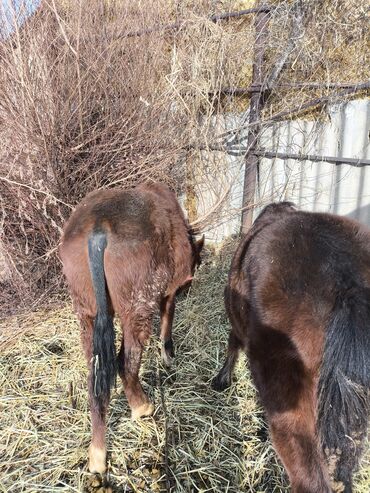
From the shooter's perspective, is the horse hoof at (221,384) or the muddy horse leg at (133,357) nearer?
the muddy horse leg at (133,357)

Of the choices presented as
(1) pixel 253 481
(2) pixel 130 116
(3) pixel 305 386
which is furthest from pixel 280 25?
(1) pixel 253 481

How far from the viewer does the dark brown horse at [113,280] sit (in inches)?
81.3

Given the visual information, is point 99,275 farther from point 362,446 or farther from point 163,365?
point 362,446

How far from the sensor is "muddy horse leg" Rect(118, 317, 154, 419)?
2277mm

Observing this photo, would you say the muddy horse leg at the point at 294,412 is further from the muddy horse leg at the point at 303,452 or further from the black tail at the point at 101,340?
the black tail at the point at 101,340

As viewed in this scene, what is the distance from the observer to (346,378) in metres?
A: 1.24

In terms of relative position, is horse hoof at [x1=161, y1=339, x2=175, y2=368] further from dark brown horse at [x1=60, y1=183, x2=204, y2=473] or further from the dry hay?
dark brown horse at [x1=60, y1=183, x2=204, y2=473]

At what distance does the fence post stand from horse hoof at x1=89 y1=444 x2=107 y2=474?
3.03m

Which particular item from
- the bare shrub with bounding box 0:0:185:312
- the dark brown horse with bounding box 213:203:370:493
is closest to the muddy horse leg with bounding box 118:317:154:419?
the dark brown horse with bounding box 213:203:370:493

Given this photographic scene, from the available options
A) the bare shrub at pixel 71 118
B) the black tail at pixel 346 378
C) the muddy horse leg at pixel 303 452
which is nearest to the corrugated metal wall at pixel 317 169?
the bare shrub at pixel 71 118

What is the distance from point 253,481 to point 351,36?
4099 mm

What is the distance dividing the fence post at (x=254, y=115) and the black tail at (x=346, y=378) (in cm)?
313

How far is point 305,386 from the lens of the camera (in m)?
1.39

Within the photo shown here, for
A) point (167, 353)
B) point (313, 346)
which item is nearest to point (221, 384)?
point (167, 353)
